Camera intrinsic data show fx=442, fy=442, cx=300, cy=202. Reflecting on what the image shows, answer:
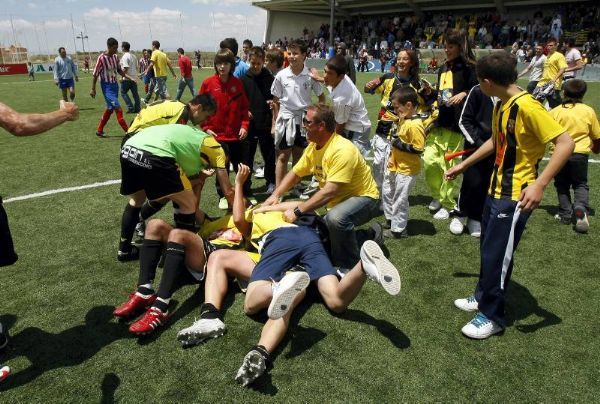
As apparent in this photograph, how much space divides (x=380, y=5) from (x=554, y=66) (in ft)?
114

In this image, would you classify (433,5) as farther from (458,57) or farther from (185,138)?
(185,138)

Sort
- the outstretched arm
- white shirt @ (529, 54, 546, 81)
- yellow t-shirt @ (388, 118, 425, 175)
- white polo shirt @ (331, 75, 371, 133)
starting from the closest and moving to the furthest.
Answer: the outstretched arm < yellow t-shirt @ (388, 118, 425, 175) < white polo shirt @ (331, 75, 371, 133) < white shirt @ (529, 54, 546, 81)

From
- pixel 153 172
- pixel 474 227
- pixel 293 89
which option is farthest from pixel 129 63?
pixel 474 227

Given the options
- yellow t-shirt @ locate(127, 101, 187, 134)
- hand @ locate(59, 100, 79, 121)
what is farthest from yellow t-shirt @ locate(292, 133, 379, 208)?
hand @ locate(59, 100, 79, 121)

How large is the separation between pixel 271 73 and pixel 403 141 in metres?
2.74

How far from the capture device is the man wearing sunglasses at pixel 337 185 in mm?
3896

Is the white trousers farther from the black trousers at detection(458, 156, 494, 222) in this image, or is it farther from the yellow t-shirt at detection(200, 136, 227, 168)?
the yellow t-shirt at detection(200, 136, 227, 168)

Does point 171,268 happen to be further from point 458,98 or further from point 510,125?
point 458,98

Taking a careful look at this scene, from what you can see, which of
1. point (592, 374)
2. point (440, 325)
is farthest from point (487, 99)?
point (592, 374)

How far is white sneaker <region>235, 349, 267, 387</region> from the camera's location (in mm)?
2777

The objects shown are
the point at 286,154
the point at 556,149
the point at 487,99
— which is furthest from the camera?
the point at 286,154

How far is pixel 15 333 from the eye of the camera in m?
3.41

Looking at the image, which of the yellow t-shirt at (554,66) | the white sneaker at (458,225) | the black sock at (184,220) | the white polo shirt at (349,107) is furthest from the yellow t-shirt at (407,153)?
the yellow t-shirt at (554,66)

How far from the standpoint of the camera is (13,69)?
1457 inches
